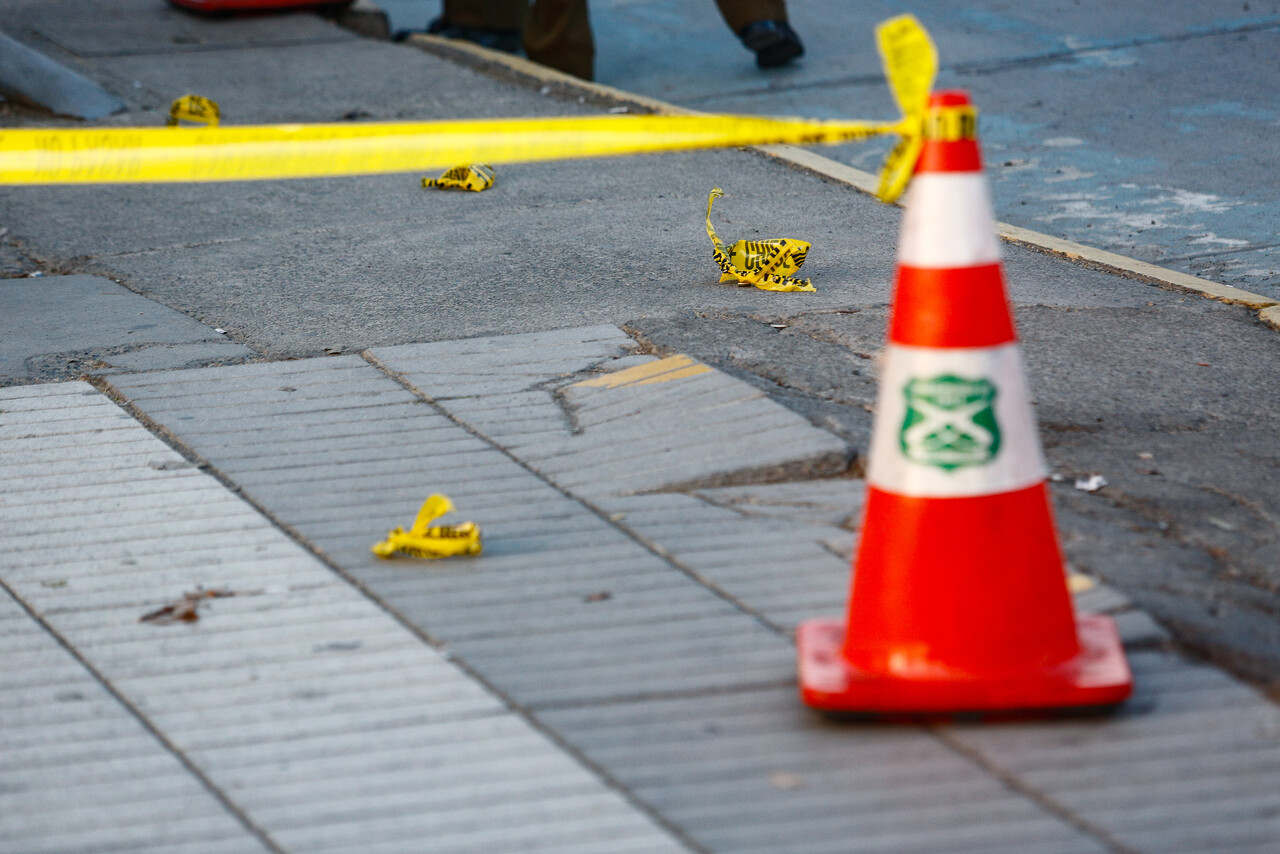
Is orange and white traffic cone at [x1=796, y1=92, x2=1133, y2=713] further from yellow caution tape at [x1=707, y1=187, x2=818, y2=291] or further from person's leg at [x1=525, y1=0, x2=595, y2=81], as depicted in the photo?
person's leg at [x1=525, y1=0, x2=595, y2=81]

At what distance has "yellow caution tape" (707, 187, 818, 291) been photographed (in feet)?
15.8

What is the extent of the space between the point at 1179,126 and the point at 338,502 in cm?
590

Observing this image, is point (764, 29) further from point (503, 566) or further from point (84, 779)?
point (84, 779)

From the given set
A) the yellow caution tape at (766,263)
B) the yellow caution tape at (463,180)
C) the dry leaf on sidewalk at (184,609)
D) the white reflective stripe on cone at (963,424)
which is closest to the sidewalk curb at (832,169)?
the yellow caution tape at (766,263)

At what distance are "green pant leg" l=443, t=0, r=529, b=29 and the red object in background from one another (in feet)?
3.15

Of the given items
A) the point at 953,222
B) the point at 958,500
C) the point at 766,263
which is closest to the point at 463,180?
the point at 766,263

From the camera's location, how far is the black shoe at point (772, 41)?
922 centimetres

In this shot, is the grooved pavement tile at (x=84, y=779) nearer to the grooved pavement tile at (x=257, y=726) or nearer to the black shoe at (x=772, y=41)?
the grooved pavement tile at (x=257, y=726)

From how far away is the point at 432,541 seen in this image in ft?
9.66

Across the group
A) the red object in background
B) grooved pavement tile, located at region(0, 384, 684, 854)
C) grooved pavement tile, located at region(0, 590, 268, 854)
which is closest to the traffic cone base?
grooved pavement tile, located at region(0, 384, 684, 854)

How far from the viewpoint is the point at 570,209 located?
6.18 meters

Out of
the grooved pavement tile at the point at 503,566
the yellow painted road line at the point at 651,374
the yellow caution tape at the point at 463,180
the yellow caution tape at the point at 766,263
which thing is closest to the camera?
the grooved pavement tile at the point at 503,566

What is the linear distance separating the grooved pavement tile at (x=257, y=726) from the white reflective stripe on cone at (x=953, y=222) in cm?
102

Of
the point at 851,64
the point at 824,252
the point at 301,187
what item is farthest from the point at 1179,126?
the point at 301,187
